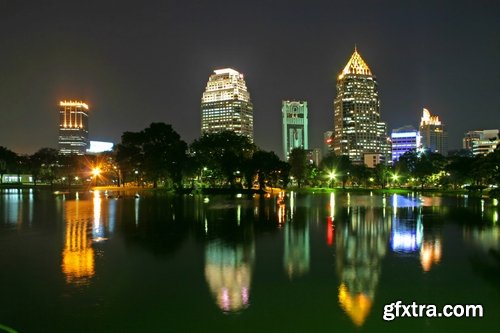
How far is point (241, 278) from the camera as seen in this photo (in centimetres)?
1198

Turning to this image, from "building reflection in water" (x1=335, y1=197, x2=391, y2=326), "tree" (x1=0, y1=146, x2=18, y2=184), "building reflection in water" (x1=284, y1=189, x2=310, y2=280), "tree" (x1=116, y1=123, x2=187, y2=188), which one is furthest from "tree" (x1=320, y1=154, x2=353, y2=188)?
"building reflection in water" (x1=284, y1=189, x2=310, y2=280)

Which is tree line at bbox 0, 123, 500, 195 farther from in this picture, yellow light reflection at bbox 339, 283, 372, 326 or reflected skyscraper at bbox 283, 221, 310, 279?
yellow light reflection at bbox 339, 283, 372, 326

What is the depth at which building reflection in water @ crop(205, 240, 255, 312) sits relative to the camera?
9961 mm

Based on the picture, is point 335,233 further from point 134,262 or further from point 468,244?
point 134,262

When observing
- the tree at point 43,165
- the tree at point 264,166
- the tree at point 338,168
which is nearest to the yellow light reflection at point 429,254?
the tree at point 264,166

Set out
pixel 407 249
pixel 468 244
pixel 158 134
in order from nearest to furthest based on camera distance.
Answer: pixel 407 249 → pixel 468 244 → pixel 158 134

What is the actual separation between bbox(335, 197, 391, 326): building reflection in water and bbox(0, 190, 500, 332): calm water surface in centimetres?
4

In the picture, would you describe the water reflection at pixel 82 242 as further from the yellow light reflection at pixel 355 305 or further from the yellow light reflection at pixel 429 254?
the yellow light reflection at pixel 429 254

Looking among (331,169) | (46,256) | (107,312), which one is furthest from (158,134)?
(107,312)

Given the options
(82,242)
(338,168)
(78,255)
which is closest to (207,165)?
(338,168)

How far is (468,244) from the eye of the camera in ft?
58.3

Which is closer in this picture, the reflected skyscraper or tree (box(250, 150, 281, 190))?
the reflected skyscraper

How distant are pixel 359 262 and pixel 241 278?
4.18m

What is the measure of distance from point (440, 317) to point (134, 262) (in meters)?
8.98
